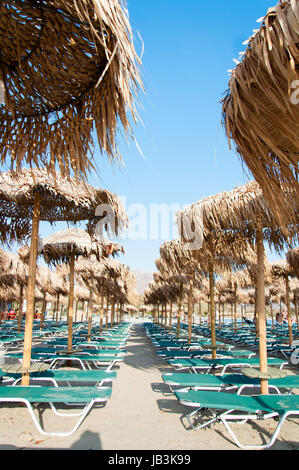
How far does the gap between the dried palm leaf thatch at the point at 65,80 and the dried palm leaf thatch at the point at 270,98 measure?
22.7 inches

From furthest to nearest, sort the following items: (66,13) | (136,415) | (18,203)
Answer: (18,203) < (136,415) < (66,13)

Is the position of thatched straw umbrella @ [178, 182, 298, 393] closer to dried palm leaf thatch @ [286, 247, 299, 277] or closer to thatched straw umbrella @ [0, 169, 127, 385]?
thatched straw umbrella @ [0, 169, 127, 385]

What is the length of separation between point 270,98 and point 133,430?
3293mm

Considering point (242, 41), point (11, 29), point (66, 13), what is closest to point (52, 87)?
point (11, 29)

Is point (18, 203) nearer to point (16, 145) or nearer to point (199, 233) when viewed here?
point (16, 145)

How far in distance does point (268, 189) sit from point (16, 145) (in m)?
2.07

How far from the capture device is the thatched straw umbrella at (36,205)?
3.89 meters

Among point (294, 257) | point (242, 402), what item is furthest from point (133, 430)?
point (294, 257)

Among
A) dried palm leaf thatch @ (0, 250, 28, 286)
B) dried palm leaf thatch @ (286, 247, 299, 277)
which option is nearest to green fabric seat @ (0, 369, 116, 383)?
dried palm leaf thatch @ (286, 247, 299, 277)

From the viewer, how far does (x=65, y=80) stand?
200cm

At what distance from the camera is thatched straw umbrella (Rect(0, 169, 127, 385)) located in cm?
389

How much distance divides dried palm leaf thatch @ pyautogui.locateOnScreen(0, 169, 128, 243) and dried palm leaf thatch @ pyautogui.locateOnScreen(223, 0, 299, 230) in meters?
2.06

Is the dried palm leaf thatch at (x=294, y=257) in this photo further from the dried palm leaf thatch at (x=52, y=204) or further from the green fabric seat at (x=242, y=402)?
the dried palm leaf thatch at (x=52, y=204)

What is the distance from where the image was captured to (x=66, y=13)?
154cm
